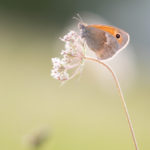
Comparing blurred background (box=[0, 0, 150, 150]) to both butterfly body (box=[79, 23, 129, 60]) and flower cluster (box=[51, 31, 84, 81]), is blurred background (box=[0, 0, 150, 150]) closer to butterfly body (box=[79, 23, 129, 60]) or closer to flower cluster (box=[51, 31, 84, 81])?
flower cluster (box=[51, 31, 84, 81])

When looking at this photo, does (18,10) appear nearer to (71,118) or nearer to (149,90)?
(149,90)

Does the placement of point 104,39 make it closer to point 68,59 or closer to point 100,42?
point 100,42

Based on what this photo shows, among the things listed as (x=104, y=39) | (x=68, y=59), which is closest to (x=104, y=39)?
(x=104, y=39)

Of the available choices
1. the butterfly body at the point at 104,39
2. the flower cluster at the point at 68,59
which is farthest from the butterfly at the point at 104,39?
the flower cluster at the point at 68,59

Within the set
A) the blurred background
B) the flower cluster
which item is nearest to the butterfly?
the flower cluster

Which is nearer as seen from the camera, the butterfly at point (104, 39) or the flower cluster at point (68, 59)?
the flower cluster at point (68, 59)

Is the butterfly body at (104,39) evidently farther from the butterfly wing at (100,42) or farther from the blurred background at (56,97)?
the blurred background at (56,97)

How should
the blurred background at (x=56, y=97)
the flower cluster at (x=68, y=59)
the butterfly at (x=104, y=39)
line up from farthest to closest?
the blurred background at (x=56, y=97), the butterfly at (x=104, y=39), the flower cluster at (x=68, y=59)
